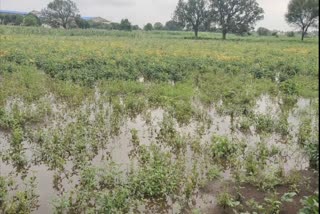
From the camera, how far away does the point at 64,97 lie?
12.2 m

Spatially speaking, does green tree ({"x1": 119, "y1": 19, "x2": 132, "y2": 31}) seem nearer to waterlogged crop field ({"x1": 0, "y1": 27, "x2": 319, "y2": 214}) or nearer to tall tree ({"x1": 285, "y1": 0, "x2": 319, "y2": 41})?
tall tree ({"x1": 285, "y1": 0, "x2": 319, "y2": 41})

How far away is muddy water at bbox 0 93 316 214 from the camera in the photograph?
591 cm

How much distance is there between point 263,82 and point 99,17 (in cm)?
12515

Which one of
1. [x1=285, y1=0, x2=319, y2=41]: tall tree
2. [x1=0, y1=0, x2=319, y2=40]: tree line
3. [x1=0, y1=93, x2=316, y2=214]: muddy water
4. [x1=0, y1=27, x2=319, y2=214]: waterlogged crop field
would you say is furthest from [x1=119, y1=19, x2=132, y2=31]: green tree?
[x1=0, y1=93, x2=316, y2=214]: muddy water

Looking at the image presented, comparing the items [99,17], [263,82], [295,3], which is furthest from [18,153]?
[99,17]

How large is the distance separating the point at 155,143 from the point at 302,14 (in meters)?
54.7

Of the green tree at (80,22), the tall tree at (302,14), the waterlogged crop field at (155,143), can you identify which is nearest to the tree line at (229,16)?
the tall tree at (302,14)

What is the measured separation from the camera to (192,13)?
202 feet

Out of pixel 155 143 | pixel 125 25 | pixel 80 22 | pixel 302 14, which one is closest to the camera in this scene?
pixel 155 143

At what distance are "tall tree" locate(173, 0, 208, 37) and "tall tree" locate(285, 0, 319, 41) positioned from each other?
14.6 meters

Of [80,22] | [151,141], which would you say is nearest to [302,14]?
[80,22]

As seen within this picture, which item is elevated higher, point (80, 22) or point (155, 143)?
point (80, 22)

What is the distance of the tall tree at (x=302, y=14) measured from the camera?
53.3 metres

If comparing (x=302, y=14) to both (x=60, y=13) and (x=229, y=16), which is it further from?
(x=60, y=13)
